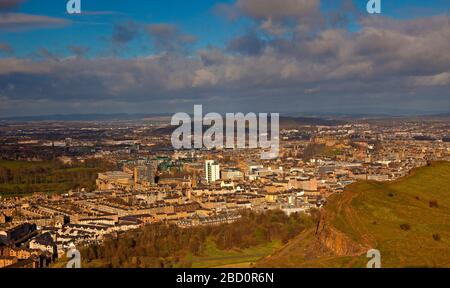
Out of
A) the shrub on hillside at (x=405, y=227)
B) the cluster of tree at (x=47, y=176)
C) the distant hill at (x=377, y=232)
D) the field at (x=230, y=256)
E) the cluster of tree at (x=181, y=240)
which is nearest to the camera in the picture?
the distant hill at (x=377, y=232)

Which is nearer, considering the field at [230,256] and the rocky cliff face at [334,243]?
the rocky cliff face at [334,243]

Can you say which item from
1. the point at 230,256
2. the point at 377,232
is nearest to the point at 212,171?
the point at 230,256

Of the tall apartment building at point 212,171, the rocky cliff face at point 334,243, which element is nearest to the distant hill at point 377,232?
the rocky cliff face at point 334,243

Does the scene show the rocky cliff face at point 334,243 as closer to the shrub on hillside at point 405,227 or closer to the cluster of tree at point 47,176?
the shrub on hillside at point 405,227

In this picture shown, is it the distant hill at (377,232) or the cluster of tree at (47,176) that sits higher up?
the distant hill at (377,232)

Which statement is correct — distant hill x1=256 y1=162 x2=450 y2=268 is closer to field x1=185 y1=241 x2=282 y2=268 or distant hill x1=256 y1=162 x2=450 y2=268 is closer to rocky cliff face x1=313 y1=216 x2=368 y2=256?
rocky cliff face x1=313 y1=216 x2=368 y2=256

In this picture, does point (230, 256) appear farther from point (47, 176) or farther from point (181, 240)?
point (47, 176)

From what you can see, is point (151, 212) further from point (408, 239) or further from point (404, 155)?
point (404, 155)
